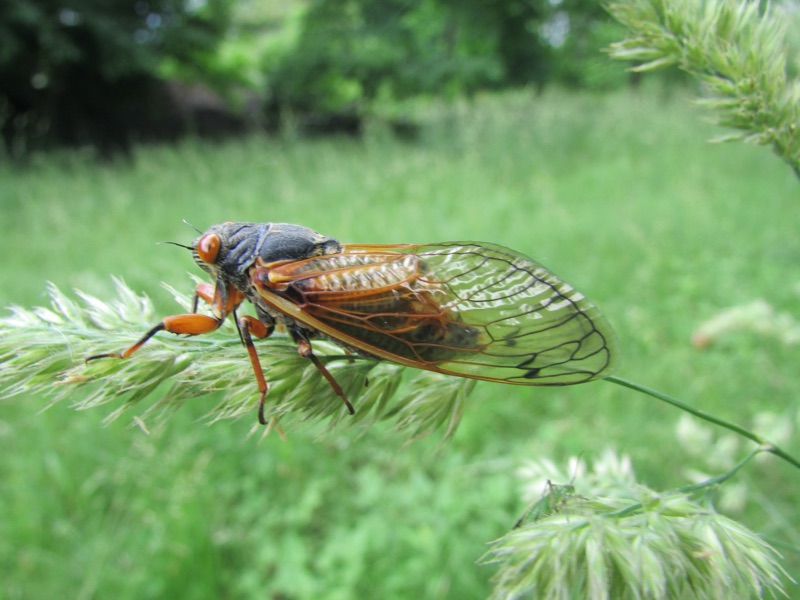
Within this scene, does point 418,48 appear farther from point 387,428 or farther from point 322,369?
point 322,369

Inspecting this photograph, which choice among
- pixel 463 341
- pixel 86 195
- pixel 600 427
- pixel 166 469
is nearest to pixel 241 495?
pixel 166 469

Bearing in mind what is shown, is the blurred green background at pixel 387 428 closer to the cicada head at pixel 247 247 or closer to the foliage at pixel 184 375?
the foliage at pixel 184 375

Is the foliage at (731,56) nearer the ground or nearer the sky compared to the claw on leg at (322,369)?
nearer the sky

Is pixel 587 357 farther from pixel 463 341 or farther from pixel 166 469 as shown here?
pixel 166 469

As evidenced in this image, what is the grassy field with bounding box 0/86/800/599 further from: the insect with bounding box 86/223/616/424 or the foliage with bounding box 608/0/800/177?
the foliage with bounding box 608/0/800/177

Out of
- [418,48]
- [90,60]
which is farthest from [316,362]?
[90,60]

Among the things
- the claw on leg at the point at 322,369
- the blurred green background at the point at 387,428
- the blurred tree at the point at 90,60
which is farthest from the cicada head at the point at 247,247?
the blurred tree at the point at 90,60

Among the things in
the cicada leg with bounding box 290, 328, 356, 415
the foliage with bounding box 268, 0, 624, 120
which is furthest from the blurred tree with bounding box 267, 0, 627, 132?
the cicada leg with bounding box 290, 328, 356, 415
